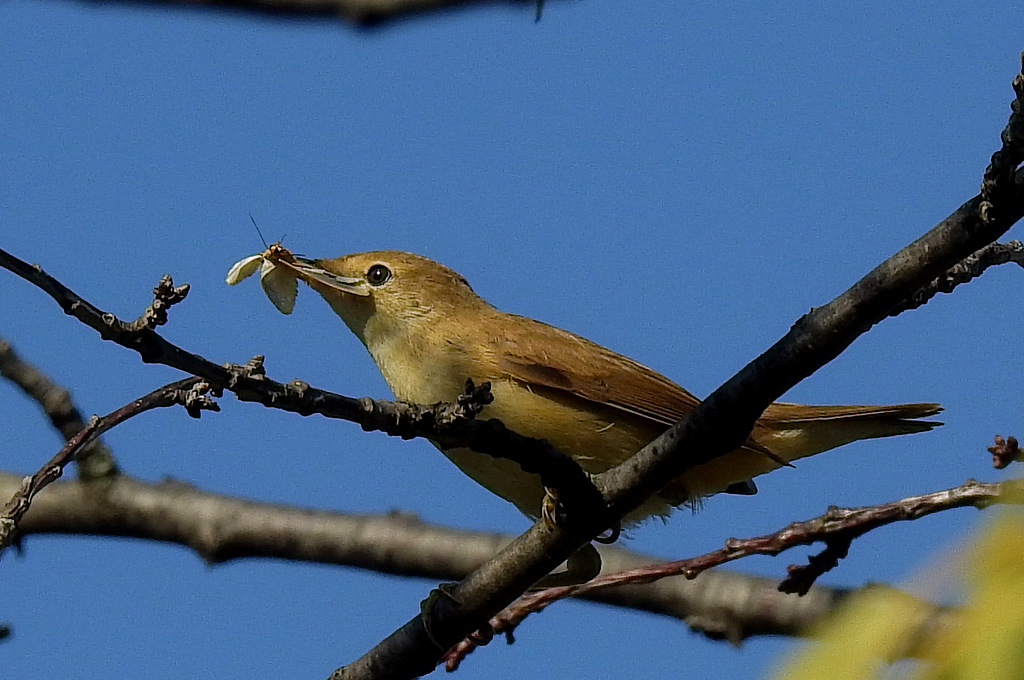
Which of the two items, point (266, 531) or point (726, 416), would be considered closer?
point (726, 416)

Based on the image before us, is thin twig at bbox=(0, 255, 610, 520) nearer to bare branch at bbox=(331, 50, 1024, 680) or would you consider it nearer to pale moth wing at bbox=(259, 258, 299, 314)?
bare branch at bbox=(331, 50, 1024, 680)

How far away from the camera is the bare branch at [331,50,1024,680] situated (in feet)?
10.0

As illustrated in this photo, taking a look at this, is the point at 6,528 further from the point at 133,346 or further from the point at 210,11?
the point at 210,11

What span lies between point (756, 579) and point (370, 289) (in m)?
2.11

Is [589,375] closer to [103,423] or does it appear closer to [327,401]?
[327,401]

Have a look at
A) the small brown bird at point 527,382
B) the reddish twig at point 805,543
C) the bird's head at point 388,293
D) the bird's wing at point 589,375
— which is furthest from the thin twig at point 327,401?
the bird's head at point 388,293

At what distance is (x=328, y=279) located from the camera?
18.9ft

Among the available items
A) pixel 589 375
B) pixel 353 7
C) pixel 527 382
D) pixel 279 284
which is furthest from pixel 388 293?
pixel 353 7

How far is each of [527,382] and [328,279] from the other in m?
1.14

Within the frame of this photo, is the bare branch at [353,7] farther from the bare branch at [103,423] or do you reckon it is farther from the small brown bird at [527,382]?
the small brown bird at [527,382]

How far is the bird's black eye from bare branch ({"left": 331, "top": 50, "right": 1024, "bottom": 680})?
1.98 m

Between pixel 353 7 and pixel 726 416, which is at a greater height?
pixel 726 416

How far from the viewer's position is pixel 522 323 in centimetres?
573

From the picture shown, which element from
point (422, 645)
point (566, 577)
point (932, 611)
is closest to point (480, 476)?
point (566, 577)
